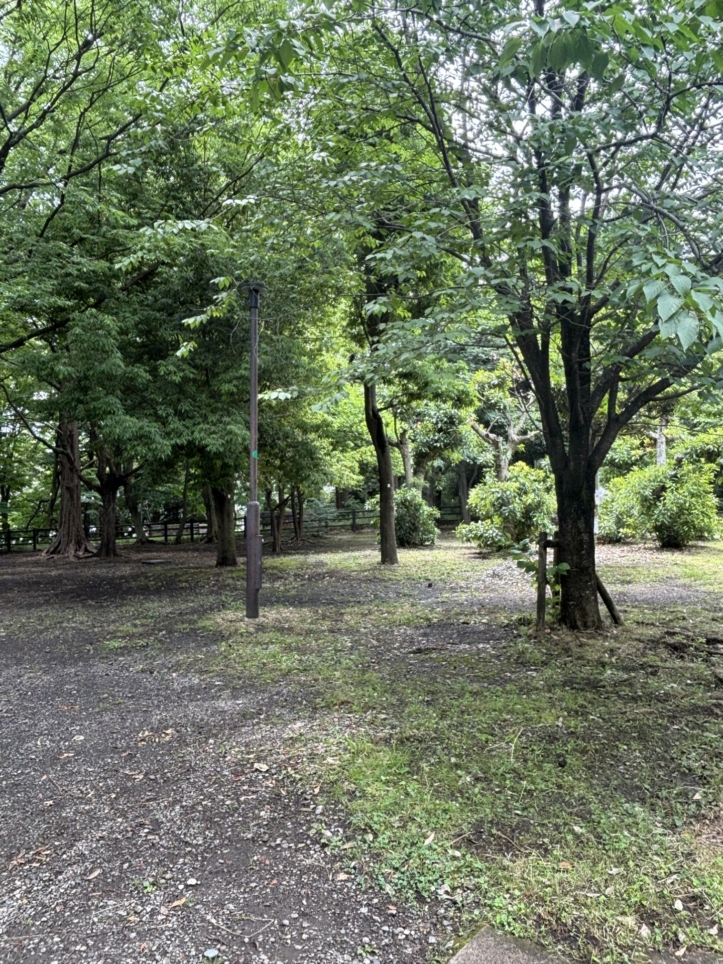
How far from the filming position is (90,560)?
47.1 feet

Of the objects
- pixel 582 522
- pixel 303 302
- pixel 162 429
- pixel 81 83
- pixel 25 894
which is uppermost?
pixel 81 83

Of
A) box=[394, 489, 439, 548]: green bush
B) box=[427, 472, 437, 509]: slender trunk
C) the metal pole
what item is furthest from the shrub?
box=[427, 472, 437, 509]: slender trunk

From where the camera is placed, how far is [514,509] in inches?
459

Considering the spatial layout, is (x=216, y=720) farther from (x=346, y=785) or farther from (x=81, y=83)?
(x=81, y=83)

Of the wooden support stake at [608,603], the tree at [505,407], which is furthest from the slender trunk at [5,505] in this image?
the wooden support stake at [608,603]

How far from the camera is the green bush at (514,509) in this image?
11.7 metres

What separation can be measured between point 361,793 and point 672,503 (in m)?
10.4

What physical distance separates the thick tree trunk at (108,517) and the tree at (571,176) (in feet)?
39.6

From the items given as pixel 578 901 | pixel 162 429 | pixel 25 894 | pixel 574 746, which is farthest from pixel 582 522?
pixel 162 429

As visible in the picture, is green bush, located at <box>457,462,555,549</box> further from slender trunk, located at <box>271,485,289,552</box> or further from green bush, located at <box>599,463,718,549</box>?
slender trunk, located at <box>271,485,289,552</box>

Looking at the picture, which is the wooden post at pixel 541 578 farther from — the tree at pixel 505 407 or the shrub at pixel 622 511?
the tree at pixel 505 407

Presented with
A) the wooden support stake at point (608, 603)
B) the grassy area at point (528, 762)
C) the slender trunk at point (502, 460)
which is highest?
the slender trunk at point (502, 460)

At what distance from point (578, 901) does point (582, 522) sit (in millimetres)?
3561

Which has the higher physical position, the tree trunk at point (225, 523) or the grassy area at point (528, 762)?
the tree trunk at point (225, 523)
